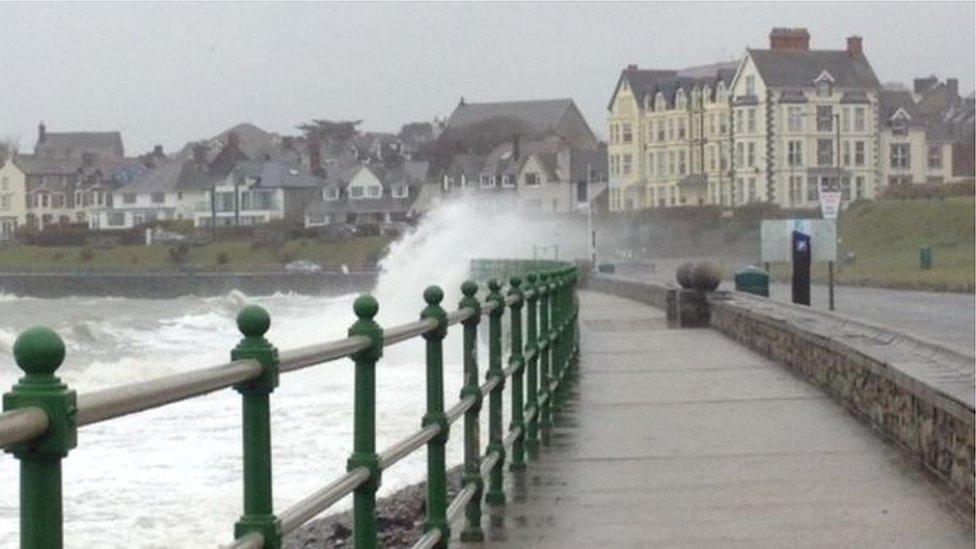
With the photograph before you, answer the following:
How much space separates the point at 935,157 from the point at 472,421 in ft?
364

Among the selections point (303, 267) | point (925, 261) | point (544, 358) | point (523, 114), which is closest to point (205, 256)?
point (303, 267)

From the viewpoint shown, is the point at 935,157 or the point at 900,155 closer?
the point at 900,155

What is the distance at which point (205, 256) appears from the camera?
13138 centimetres

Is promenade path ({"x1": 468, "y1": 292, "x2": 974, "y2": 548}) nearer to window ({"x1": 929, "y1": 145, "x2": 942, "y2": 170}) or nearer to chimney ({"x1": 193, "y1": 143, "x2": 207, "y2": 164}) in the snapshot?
window ({"x1": 929, "y1": 145, "x2": 942, "y2": 170})

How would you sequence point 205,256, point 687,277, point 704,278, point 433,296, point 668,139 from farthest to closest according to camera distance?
point 205,256
point 668,139
point 687,277
point 704,278
point 433,296

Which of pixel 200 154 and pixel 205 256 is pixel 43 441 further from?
pixel 200 154

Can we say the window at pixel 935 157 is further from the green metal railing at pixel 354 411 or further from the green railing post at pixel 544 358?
the green metal railing at pixel 354 411

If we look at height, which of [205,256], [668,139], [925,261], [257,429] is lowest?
[205,256]

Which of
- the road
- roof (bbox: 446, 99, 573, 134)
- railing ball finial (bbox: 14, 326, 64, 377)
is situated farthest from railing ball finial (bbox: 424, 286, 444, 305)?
roof (bbox: 446, 99, 573, 134)

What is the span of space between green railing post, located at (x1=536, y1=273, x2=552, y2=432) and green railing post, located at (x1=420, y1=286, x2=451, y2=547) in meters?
5.44

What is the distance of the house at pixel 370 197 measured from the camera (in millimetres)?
140750

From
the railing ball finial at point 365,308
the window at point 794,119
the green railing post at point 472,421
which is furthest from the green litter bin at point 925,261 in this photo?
the railing ball finial at point 365,308

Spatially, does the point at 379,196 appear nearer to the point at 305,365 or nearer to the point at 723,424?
the point at 723,424

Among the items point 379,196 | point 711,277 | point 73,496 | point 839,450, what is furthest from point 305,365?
point 379,196
